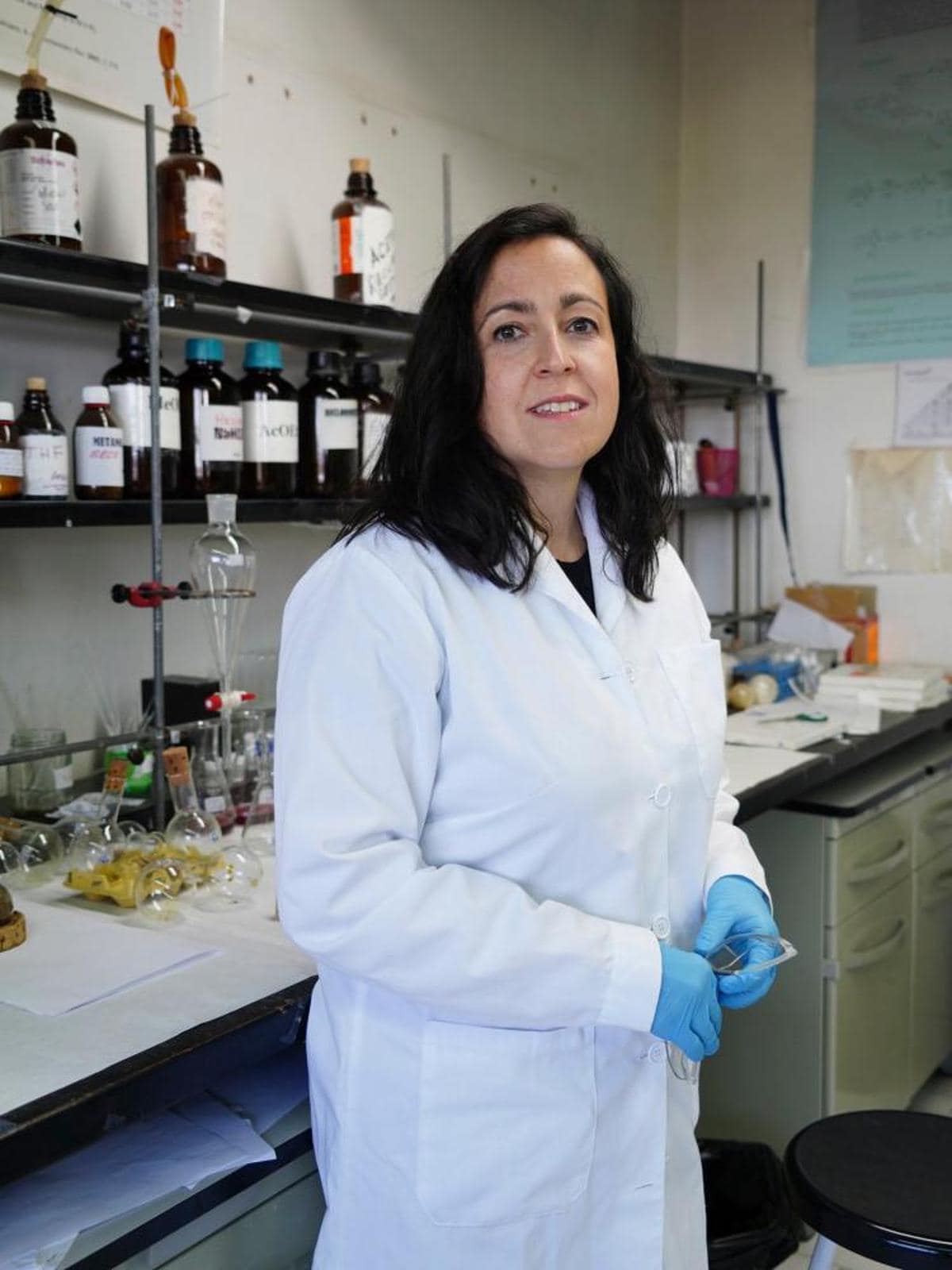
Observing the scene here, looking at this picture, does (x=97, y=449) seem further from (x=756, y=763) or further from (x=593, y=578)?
(x=756, y=763)

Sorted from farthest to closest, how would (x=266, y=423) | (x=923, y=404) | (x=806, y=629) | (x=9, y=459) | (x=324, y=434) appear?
1. (x=806, y=629)
2. (x=923, y=404)
3. (x=324, y=434)
4. (x=266, y=423)
5. (x=9, y=459)

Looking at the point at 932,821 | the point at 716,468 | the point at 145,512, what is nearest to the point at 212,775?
the point at 145,512

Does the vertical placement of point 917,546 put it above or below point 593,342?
below

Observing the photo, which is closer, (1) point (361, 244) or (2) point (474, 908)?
(2) point (474, 908)

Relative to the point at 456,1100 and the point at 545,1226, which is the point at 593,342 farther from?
the point at 545,1226

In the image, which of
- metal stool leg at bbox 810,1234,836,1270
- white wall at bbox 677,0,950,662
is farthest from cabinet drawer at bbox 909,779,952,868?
metal stool leg at bbox 810,1234,836,1270

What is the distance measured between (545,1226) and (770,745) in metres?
1.39

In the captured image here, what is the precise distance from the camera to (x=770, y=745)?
7.69 ft

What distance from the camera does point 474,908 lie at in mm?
1000

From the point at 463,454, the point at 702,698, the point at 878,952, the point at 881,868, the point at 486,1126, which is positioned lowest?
the point at 878,952

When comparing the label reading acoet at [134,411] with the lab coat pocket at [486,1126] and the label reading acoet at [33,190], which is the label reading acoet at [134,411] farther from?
the lab coat pocket at [486,1126]

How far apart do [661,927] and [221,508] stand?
86cm

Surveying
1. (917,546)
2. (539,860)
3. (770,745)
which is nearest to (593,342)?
(539,860)

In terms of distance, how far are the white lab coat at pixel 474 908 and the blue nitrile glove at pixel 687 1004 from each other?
0.06 feet
